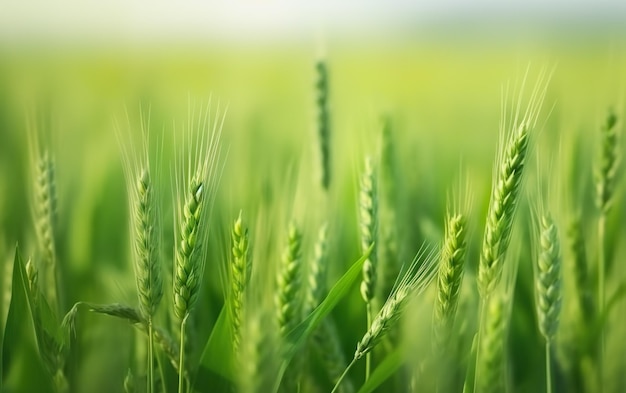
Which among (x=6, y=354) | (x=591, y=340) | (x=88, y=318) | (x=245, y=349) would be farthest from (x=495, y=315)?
(x=6, y=354)

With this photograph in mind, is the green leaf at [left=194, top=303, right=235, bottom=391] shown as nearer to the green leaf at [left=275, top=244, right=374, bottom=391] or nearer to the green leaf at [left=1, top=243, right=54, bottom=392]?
the green leaf at [left=275, top=244, right=374, bottom=391]

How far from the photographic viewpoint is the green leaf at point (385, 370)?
1.00 meters

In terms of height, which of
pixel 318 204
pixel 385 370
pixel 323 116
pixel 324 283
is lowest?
pixel 385 370

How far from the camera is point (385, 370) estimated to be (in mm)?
1016

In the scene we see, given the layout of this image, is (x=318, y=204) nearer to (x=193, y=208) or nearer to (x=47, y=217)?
(x=193, y=208)

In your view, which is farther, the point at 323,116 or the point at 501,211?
the point at 323,116

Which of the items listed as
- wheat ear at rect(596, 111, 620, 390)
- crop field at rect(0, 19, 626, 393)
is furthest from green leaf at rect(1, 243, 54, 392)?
wheat ear at rect(596, 111, 620, 390)

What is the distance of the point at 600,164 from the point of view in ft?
3.60

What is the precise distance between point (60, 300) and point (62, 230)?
11cm

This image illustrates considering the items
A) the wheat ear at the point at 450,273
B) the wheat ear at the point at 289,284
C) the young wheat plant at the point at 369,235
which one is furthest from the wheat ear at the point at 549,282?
the wheat ear at the point at 289,284

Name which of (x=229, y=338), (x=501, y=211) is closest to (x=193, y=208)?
(x=229, y=338)

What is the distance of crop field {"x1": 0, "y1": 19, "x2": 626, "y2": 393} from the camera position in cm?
101

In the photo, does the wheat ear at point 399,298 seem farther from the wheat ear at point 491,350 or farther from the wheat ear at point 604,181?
the wheat ear at point 604,181

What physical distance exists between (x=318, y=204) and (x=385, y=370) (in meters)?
0.27
